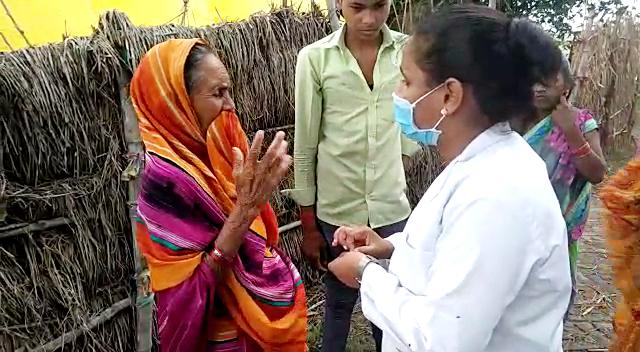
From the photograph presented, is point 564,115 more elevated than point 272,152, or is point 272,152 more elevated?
point 272,152

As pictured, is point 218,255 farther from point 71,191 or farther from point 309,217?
point 71,191

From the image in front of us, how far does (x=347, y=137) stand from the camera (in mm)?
2953

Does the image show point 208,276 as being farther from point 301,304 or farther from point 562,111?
point 562,111

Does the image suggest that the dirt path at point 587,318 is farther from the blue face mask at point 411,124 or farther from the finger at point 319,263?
the blue face mask at point 411,124

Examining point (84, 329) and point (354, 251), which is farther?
point (84, 329)

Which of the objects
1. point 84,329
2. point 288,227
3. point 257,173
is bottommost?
point 288,227

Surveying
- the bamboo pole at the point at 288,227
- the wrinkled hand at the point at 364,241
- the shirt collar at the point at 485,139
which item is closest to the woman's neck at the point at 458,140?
the shirt collar at the point at 485,139

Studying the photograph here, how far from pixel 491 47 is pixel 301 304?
1.25 metres

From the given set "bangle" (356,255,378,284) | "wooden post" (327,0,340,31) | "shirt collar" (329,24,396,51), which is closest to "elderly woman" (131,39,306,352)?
"bangle" (356,255,378,284)

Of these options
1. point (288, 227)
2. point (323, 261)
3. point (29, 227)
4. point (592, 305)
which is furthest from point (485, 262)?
point (592, 305)

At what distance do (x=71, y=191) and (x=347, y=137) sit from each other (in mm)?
1307

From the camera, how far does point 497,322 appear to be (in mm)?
1316

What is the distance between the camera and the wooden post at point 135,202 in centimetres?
312

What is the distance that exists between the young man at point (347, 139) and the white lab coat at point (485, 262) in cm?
Answer: 147
